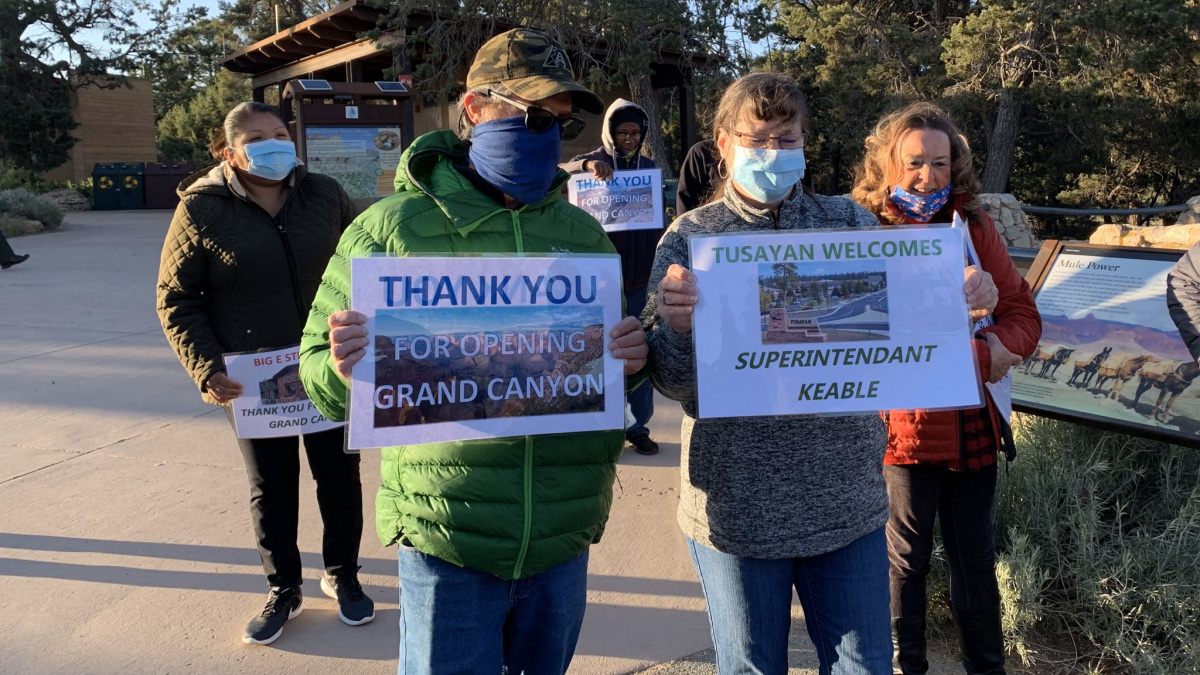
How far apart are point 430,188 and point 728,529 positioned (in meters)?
1.06

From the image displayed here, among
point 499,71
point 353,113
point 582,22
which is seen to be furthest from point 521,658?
point 582,22

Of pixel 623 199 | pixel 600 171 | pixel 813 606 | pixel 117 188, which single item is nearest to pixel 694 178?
pixel 623 199

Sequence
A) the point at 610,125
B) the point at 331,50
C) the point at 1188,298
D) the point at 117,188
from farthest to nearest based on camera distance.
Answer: the point at 117,188
the point at 331,50
the point at 610,125
the point at 1188,298

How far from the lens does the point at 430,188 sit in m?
2.05

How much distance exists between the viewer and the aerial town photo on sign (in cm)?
204

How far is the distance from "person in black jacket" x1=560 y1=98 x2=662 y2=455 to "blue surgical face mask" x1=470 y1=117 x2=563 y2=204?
3196 millimetres

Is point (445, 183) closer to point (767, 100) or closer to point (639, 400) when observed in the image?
point (767, 100)

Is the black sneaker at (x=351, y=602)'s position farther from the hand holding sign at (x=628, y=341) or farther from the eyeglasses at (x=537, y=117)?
the eyeglasses at (x=537, y=117)

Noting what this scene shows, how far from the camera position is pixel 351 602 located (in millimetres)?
3561

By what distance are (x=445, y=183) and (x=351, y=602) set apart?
2.18 metres

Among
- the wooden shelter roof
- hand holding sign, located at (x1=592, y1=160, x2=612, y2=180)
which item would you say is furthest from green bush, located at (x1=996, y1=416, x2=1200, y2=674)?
the wooden shelter roof

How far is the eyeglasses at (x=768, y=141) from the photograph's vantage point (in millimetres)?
2146

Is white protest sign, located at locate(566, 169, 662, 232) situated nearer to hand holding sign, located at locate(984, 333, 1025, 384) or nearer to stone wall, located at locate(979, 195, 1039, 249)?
hand holding sign, located at locate(984, 333, 1025, 384)

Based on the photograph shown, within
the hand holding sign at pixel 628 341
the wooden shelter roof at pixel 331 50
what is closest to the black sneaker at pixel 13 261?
the wooden shelter roof at pixel 331 50
